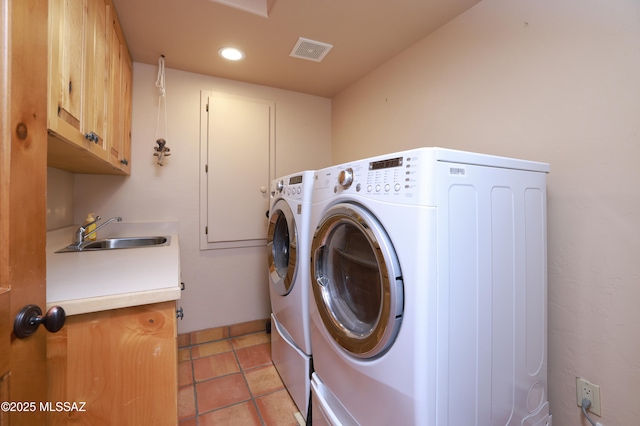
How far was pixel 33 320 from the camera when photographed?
58cm

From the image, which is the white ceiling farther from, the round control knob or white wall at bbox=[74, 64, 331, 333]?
the round control knob

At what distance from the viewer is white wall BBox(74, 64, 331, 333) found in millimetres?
2156

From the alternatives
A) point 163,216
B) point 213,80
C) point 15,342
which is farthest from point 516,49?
point 163,216

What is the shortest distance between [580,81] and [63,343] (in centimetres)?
204

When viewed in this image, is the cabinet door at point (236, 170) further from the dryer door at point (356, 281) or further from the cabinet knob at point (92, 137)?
the dryer door at point (356, 281)

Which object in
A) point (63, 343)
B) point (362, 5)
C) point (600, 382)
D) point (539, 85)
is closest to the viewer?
point (63, 343)

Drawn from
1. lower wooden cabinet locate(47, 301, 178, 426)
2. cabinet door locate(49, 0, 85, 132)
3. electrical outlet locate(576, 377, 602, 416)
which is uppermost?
cabinet door locate(49, 0, 85, 132)

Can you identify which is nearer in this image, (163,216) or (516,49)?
(516,49)

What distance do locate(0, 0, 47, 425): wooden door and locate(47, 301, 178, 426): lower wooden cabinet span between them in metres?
0.18

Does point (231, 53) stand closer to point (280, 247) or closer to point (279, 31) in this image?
point (279, 31)

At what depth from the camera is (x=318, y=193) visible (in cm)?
131

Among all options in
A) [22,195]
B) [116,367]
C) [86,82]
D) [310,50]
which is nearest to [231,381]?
[116,367]

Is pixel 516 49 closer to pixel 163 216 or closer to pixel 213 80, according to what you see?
pixel 213 80

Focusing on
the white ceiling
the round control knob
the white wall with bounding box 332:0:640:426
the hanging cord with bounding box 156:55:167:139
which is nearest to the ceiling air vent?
the white ceiling
